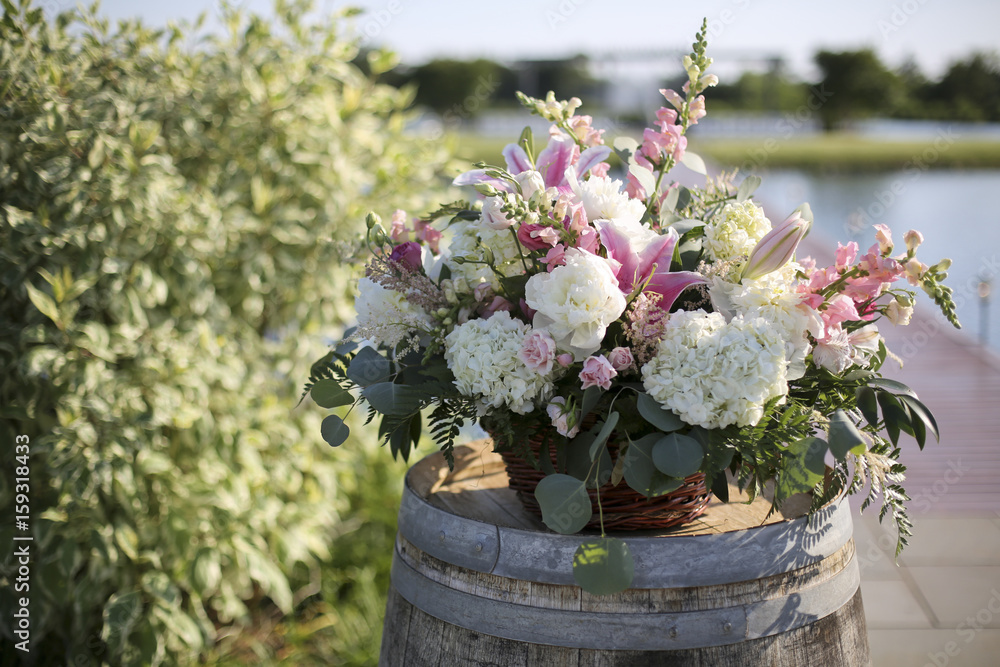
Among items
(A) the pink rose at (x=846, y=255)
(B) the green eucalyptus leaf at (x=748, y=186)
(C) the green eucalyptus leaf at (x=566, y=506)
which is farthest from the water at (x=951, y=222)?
(C) the green eucalyptus leaf at (x=566, y=506)

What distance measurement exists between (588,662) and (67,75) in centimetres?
187

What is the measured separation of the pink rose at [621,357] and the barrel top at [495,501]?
0.29 m

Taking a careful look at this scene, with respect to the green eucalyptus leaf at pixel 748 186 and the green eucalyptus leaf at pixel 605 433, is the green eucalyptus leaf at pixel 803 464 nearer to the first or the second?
the green eucalyptus leaf at pixel 605 433

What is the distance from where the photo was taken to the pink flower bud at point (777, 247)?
32.4 inches

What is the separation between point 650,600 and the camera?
2.73 ft

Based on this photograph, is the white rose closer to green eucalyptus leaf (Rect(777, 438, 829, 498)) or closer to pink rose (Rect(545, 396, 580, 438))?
pink rose (Rect(545, 396, 580, 438))

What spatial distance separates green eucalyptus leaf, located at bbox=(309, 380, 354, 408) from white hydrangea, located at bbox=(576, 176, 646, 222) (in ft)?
1.43

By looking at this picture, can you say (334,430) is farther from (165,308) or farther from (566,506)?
(165,308)

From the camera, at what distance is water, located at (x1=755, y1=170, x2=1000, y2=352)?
457cm

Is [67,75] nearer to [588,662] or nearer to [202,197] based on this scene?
[202,197]

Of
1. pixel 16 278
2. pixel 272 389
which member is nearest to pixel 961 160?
pixel 272 389

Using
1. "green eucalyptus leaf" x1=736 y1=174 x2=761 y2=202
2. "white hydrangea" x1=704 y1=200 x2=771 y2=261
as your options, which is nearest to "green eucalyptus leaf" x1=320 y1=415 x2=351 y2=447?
"white hydrangea" x1=704 y1=200 x2=771 y2=261

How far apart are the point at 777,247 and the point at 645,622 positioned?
494 millimetres

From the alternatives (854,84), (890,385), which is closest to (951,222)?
(890,385)
